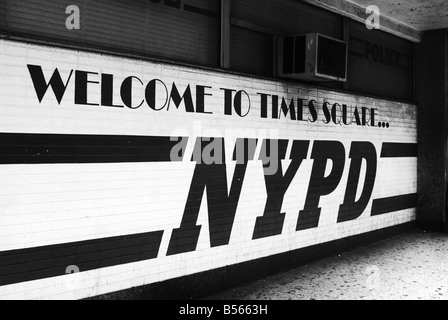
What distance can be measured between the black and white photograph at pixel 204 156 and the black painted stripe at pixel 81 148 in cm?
1

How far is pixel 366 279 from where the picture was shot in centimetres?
578

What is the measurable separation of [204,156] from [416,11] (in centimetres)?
455

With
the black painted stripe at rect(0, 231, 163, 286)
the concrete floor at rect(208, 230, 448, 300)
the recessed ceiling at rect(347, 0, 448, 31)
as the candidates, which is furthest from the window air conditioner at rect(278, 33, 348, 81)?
the black painted stripe at rect(0, 231, 163, 286)

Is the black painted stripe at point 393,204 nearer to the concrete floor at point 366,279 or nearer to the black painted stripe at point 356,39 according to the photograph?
the concrete floor at point 366,279

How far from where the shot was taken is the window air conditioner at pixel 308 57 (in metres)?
5.71

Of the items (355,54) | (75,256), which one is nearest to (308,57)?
(355,54)

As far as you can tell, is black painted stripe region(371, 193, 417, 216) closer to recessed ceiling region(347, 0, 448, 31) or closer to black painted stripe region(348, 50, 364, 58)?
black painted stripe region(348, 50, 364, 58)

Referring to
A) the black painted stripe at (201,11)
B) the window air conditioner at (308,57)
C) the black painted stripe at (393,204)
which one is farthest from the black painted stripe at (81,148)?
the black painted stripe at (393,204)

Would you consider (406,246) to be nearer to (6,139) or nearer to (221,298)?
(221,298)

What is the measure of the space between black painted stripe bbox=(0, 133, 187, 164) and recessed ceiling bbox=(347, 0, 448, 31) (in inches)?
161

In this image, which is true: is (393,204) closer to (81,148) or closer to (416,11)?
(416,11)

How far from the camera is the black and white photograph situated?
3725 millimetres

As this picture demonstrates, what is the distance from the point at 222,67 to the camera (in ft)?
17.0

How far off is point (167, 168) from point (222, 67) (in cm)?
132
